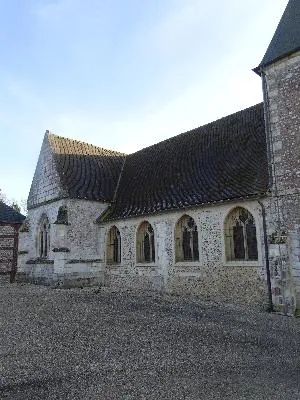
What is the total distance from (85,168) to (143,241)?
6589 mm

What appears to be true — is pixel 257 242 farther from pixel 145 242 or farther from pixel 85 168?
pixel 85 168

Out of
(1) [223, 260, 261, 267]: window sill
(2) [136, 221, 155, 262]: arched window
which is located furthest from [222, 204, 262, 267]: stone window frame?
(2) [136, 221, 155, 262]: arched window

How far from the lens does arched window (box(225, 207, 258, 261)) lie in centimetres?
1188

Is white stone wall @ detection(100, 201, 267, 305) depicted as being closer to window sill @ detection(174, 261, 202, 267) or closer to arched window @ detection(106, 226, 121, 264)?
window sill @ detection(174, 261, 202, 267)

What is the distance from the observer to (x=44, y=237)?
63.2 feet

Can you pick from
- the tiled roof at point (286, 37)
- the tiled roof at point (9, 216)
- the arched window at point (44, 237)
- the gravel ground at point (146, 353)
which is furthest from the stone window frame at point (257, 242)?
the tiled roof at point (9, 216)

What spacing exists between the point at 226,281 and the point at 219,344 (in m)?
5.46

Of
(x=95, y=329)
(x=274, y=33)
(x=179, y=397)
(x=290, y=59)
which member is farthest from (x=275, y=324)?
(x=274, y=33)

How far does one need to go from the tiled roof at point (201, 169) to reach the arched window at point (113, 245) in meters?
0.88

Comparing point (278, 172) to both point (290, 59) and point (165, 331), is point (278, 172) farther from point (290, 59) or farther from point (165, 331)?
point (165, 331)

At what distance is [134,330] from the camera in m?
7.84

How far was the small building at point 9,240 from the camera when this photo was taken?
20.7 meters

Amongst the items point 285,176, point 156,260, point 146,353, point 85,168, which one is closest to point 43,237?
point 85,168

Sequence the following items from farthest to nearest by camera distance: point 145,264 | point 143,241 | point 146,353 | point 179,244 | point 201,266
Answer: point 143,241 → point 145,264 → point 179,244 → point 201,266 → point 146,353
